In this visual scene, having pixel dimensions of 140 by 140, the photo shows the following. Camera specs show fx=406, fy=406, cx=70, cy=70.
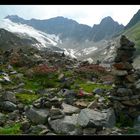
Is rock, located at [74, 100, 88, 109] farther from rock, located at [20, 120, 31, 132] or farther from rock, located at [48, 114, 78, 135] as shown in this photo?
rock, located at [20, 120, 31, 132]

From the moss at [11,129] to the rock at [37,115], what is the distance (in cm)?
61

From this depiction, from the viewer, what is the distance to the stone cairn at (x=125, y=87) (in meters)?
13.4

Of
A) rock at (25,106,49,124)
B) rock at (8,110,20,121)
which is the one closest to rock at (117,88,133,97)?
rock at (25,106,49,124)

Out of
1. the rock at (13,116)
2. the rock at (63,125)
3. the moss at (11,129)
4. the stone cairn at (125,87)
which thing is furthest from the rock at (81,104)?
the moss at (11,129)

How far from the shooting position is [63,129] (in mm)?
11078

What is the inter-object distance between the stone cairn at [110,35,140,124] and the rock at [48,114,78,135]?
2.35 m

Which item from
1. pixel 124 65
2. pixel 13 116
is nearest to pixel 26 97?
pixel 13 116

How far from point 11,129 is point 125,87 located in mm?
4474

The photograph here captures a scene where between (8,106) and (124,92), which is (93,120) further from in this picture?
(8,106)

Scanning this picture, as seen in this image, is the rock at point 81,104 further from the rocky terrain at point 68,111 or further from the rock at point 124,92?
the rock at point 124,92

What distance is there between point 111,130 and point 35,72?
41.6ft

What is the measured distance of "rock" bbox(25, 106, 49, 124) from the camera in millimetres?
12148
